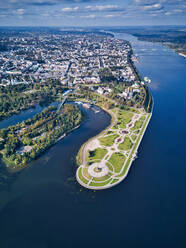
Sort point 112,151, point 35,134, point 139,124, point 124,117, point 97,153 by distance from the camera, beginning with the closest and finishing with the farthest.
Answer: point 97,153 → point 112,151 → point 35,134 → point 139,124 → point 124,117

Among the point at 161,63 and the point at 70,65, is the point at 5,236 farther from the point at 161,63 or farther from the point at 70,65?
the point at 161,63

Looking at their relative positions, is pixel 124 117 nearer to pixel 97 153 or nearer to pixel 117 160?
pixel 97 153

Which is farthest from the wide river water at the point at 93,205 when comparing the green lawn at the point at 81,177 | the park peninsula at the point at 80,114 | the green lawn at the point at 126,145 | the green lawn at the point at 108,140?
the green lawn at the point at 108,140

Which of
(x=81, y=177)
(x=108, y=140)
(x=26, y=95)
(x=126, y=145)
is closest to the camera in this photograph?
(x=81, y=177)

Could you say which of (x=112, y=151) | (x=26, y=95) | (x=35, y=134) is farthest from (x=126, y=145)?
(x=26, y=95)

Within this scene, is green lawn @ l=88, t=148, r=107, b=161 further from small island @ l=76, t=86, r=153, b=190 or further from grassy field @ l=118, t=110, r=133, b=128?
grassy field @ l=118, t=110, r=133, b=128

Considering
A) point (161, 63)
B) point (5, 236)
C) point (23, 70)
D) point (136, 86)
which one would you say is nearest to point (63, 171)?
point (5, 236)

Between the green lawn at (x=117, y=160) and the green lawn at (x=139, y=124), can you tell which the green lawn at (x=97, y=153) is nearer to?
the green lawn at (x=117, y=160)
